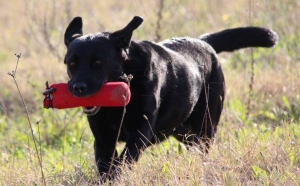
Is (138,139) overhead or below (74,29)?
below

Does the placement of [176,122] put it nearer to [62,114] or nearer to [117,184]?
[117,184]

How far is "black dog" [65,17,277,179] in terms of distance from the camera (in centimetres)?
534

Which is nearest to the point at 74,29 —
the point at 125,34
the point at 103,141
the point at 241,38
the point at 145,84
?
the point at 125,34

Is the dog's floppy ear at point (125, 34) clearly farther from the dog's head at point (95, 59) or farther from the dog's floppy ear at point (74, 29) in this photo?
the dog's floppy ear at point (74, 29)

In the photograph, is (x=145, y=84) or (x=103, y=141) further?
(x=103, y=141)

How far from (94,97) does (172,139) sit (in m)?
2.23

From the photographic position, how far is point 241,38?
22.7 ft

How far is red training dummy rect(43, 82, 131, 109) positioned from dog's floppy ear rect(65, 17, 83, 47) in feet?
2.44

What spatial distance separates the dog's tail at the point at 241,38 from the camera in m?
6.87

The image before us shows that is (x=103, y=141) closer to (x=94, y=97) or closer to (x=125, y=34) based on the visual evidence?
(x=94, y=97)

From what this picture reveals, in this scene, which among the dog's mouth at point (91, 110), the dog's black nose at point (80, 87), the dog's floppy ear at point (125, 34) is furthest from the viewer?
the dog's floppy ear at point (125, 34)

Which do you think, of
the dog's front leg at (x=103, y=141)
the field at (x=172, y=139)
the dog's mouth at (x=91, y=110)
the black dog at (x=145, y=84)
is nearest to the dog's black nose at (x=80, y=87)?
the black dog at (x=145, y=84)

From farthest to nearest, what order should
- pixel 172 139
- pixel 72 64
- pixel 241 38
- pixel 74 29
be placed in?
pixel 172 139
pixel 241 38
pixel 74 29
pixel 72 64

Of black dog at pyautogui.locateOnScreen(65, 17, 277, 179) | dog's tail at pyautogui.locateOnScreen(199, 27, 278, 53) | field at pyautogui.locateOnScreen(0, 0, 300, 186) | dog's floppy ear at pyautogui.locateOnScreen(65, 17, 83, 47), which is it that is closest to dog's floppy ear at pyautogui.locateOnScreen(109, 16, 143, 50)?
black dog at pyautogui.locateOnScreen(65, 17, 277, 179)
